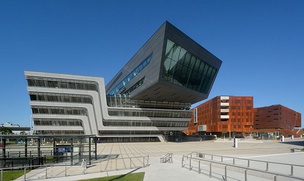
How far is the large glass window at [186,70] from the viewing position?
52469 millimetres

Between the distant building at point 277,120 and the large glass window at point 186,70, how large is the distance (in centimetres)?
7880

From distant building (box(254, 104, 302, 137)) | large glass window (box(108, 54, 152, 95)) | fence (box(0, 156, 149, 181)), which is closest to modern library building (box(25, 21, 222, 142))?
large glass window (box(108, 54, 152, 95))

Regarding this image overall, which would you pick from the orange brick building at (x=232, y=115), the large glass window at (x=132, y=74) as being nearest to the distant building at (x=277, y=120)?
the orange brick building at (x=232, y=115)

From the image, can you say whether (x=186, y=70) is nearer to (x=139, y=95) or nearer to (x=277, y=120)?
(x=139, y=95)

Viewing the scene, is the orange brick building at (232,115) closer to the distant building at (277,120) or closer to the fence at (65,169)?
the distant building at (277,120)

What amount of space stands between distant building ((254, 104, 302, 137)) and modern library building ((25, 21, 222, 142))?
264ft

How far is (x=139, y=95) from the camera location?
6462cm

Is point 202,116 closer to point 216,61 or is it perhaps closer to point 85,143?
point 216,61

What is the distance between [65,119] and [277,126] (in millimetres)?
115092

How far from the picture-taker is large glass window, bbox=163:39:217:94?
52469 millimetres

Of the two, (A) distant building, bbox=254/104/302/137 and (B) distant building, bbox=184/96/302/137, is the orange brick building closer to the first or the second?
(B) distant building, bbox=184/96/302/137

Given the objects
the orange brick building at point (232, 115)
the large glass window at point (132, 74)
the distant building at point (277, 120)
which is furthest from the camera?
the distant building at point (277, 120)

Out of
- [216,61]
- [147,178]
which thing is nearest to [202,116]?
[216,61]

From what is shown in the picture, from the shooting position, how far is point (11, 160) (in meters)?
24.4
